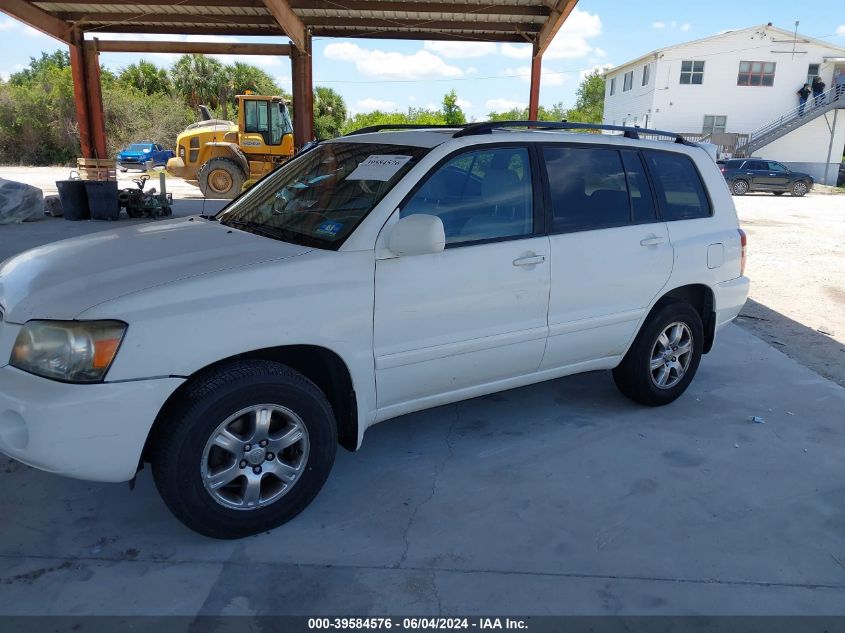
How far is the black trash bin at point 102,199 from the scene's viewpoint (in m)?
12.9

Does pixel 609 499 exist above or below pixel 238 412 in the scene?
below

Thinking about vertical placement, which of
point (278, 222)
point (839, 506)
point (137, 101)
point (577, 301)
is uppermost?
point (137, 101)

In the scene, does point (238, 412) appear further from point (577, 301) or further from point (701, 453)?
point (701, 453)

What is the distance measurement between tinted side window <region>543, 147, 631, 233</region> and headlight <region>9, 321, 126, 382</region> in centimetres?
242

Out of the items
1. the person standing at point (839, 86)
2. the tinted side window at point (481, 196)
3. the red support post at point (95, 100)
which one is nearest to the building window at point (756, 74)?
the person standing at point (839, 86)

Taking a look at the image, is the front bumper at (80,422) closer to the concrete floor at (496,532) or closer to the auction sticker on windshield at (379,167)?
the concrete floor at (496,532)

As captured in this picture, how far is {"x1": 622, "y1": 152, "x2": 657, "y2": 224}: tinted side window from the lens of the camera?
4237 mm

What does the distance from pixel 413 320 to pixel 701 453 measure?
2036 mm

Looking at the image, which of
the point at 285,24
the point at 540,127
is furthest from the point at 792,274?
the point at 285,24

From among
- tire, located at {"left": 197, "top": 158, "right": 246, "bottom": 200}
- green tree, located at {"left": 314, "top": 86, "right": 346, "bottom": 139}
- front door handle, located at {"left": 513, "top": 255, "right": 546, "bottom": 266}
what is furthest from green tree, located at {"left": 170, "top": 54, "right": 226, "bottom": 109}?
front door handle, located at {"left": 513, "top": 255, "right": 546, "bottom": 266}

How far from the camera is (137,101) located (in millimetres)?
40031

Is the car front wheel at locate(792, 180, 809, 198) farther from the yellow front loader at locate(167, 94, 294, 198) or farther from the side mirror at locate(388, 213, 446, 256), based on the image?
the side mirror at locate(388, 213, 446, 256)

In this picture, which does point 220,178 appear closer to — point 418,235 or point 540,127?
point 540,127

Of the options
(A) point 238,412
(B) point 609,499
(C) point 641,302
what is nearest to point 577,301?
(C) point 641,302
